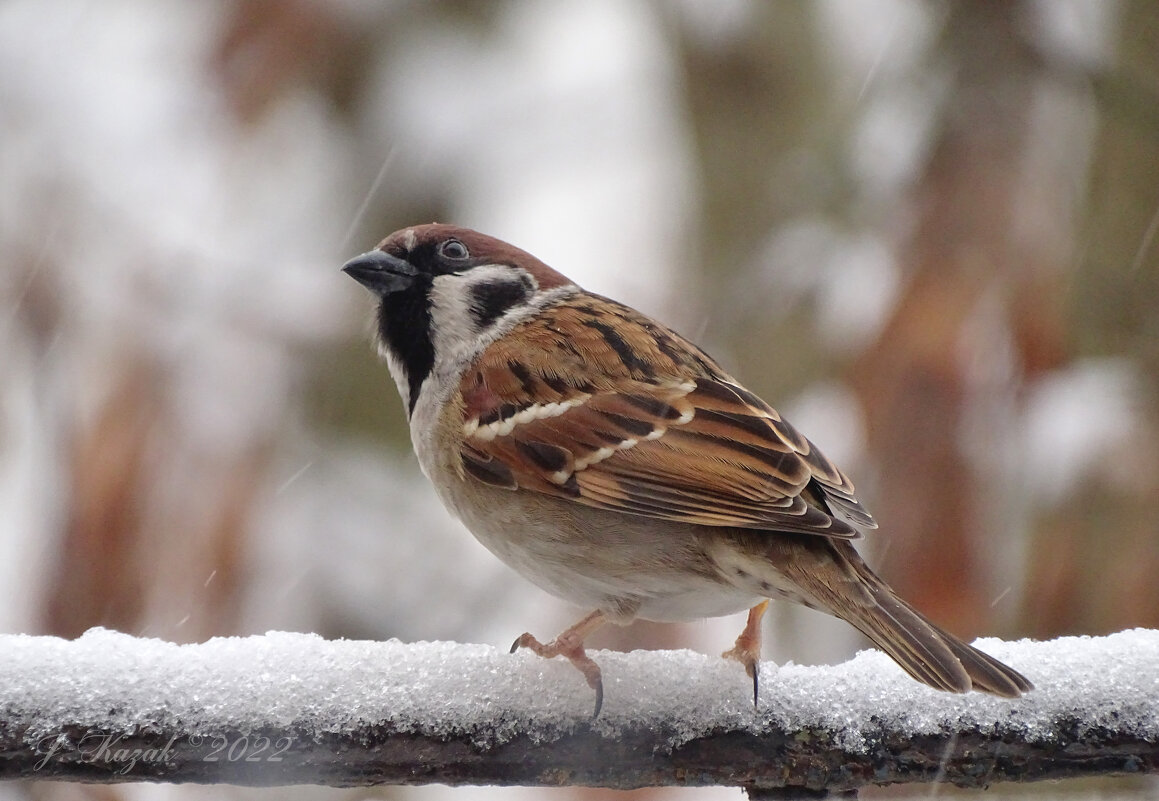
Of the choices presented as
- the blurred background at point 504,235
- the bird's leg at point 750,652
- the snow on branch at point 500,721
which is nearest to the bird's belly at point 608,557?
the bird's leg at point 750,652

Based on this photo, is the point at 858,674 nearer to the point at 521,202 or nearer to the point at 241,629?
the point at 241,629

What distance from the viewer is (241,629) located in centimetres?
385

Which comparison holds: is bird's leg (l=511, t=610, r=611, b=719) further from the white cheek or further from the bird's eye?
the bird's eye

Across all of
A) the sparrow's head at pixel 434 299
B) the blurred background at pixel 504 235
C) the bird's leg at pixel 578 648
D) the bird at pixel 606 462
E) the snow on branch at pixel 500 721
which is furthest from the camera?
the blurred background at pixel 504 235

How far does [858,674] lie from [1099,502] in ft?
4.92

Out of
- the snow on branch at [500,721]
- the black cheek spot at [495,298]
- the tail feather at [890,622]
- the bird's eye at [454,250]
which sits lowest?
the snow on branch at [500,721]

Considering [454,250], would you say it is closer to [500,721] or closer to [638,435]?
[638,435]

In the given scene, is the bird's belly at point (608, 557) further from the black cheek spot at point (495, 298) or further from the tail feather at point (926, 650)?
the black cheek spot at point (495, 298)

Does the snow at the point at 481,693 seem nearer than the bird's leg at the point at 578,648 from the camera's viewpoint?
Yes

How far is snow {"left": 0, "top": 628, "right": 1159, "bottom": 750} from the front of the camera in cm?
193

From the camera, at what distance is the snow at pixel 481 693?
1.93 m

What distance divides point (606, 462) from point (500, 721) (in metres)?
0.85

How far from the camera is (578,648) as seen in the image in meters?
2.31

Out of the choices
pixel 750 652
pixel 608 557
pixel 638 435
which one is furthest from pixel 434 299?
pixel 750 652
